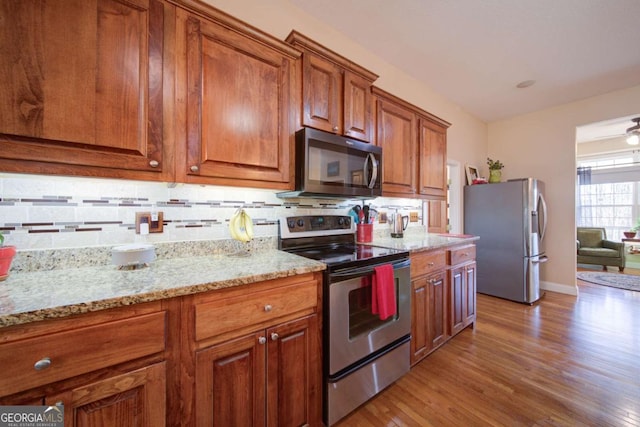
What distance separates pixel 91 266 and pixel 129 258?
296 millimetres

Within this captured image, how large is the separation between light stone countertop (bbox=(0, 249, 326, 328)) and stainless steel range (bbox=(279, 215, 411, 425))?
217 millimetres

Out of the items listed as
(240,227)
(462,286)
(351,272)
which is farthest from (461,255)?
(240,227)

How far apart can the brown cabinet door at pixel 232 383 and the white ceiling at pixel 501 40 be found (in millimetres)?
2396

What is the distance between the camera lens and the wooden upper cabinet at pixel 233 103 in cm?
116

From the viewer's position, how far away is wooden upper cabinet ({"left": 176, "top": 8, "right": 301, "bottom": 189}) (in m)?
1.16

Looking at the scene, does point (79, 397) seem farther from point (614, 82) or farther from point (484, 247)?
point (614, 82)

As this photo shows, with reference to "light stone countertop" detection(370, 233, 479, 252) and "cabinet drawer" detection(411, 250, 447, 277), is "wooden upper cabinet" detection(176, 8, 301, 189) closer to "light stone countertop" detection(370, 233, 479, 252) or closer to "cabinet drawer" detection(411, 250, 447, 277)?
"light stone countertop" detection(370, 233, 479, 252)

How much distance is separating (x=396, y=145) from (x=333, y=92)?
799mm

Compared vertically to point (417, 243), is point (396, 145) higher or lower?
higher

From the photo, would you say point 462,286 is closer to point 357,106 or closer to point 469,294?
point 469,294

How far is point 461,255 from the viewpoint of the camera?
2.28m

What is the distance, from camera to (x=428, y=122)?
97.2 inches

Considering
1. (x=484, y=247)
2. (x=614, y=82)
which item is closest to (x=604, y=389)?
(x=484, y=247)

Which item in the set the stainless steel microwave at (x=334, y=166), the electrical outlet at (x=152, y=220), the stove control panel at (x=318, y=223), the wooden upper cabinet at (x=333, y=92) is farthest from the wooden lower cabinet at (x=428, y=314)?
the electrical outlet at (x=152, y=220)
